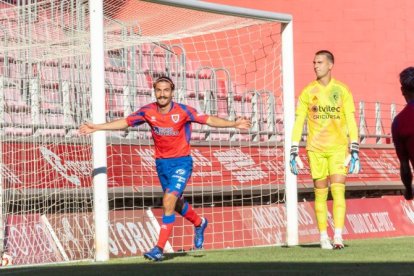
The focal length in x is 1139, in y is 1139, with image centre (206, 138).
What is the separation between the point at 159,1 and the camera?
452 inches

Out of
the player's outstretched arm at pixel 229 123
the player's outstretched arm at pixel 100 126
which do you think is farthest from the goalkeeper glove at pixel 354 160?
the player's outstretched arm at pixel 100 126

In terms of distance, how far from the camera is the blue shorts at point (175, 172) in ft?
33.7

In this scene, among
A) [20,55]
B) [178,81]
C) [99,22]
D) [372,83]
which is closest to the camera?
[99,22]

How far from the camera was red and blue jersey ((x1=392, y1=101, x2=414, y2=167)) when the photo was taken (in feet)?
23.2

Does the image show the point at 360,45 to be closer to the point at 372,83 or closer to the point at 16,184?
the point at 372,83

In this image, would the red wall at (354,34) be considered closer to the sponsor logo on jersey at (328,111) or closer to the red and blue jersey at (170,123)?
the sponsor logo on jersey at (328,111)

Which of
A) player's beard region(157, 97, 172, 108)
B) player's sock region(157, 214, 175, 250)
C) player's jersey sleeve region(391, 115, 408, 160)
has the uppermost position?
player's beard region(157, 97, 172, 108)

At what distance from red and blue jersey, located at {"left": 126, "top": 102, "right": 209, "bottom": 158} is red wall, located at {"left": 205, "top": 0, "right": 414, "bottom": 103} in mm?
16412

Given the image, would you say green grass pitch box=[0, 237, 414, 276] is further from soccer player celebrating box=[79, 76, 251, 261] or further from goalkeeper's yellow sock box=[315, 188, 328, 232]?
soccer player celebrating box=[79, 76, 251, 261]

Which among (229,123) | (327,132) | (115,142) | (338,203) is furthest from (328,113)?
(115,142)

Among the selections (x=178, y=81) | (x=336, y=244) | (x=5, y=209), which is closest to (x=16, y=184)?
(x=5, y=209)

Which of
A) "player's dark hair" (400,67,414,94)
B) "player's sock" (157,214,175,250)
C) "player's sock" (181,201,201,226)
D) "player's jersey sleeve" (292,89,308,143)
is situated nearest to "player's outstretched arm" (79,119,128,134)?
"player's sock" (157,214,175,250)

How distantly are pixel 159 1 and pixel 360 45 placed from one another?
51.8ft

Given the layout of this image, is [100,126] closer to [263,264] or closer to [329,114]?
[263,264]
